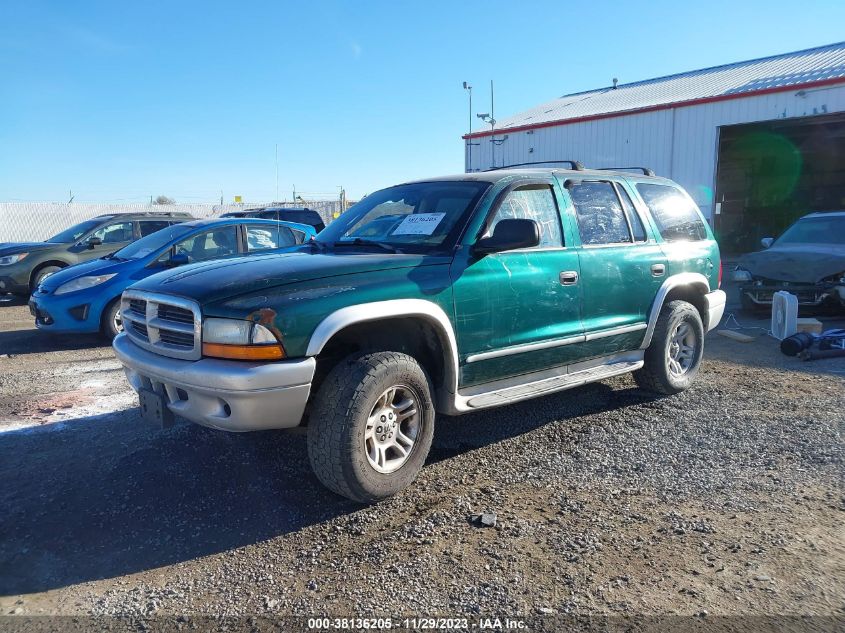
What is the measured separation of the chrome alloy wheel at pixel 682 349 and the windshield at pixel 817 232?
17.2 feet

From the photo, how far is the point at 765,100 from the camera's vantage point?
17.0 m

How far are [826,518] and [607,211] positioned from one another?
8.50ft

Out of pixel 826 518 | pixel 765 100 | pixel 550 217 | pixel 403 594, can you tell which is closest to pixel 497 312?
pixel 550 217

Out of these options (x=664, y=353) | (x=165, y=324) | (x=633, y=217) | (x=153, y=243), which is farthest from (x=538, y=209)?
(x=153, y=243)

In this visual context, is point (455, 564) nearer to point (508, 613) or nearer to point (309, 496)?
point (508, 613)

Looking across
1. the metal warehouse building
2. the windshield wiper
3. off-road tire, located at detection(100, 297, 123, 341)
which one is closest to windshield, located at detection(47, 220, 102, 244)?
off-road tire, located at detection(100, 297, 123, 341)

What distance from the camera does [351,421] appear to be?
3297 mm

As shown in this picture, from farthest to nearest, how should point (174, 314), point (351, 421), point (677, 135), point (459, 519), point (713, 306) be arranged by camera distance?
point (677, 135) < point (713, 306) < point (174, 314) < point (459, 519) < point (351, 421)

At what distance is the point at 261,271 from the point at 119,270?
16.8 feet

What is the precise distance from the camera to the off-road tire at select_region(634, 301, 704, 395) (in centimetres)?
534

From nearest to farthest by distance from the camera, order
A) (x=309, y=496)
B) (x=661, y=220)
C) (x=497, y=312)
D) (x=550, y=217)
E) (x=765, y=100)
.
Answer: (x=309, y=496) < (x=497, y=312) < (x=550, y=217) < (x=661, y=220) < (x=765, y=100)

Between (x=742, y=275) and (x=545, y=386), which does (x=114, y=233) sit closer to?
(x=545, y=386)

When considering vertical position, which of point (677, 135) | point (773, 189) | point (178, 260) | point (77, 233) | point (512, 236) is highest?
point (677, 135)

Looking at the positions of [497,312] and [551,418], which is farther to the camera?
[551,418]
